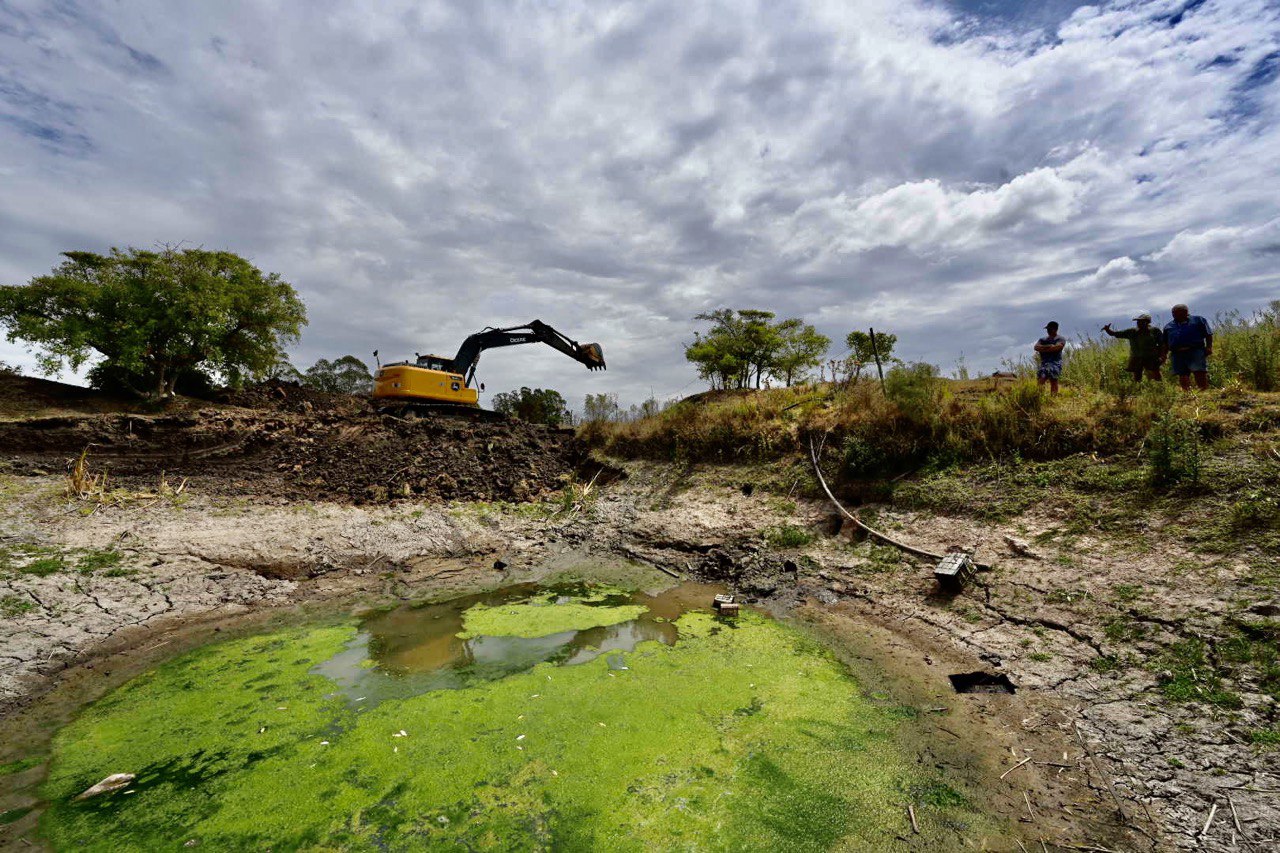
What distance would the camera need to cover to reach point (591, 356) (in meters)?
16.1

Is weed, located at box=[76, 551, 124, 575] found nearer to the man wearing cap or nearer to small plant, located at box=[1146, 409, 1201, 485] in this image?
small plant, located at box=[1146, 409, 1201, 485]

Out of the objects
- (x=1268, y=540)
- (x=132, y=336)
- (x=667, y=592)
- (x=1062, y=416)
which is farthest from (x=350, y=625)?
(x=132, y=336)

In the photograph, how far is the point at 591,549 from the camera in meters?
9.48

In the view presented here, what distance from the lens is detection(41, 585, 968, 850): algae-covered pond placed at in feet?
9.82

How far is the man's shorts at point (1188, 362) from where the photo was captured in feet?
23.3

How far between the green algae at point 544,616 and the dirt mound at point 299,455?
4569 mm

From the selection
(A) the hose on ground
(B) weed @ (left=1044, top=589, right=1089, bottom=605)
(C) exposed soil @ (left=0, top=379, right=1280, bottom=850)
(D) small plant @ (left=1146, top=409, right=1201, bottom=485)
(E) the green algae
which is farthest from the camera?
(A) the hose on ground

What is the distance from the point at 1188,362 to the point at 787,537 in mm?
6094

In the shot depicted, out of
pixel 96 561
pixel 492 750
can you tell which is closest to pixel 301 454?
pixel 96 561

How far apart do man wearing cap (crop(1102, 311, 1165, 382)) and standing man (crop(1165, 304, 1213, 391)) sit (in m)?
0.18

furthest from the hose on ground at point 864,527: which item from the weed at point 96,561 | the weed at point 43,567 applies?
the weed at point 43,567

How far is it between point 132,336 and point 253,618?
1479 cm

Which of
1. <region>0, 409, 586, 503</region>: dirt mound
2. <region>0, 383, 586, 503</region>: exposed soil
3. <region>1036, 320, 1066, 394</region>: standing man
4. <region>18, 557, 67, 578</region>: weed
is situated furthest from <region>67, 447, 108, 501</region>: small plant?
<region>1036, 320, 1066, 394</region>: standing man

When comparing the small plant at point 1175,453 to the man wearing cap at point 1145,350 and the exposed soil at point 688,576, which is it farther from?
the man wearing cap at point 1145,350
